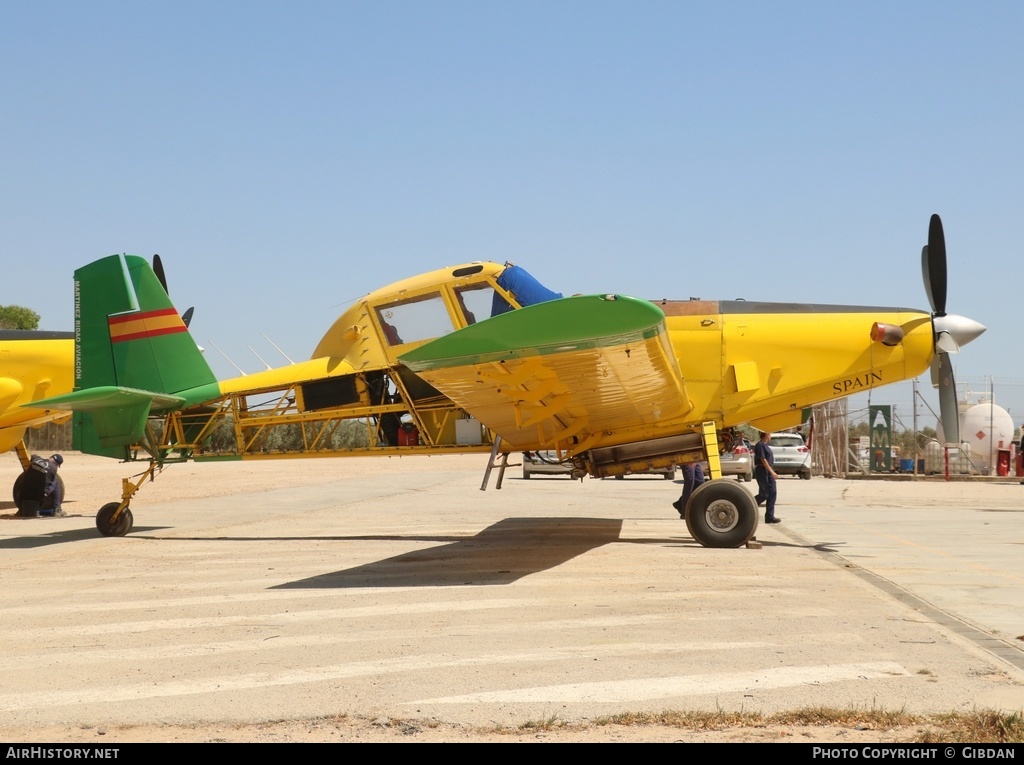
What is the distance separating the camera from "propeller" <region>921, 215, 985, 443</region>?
38.9 ft

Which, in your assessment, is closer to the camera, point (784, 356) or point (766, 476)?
point (784, 356)

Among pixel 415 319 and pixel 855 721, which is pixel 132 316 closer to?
pixel 415 319

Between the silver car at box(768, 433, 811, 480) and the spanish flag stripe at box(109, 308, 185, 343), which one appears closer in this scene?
the spanish flag stripe at box(109, 308, 185, 343)

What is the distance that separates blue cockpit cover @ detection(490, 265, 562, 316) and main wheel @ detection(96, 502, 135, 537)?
21.3 ft

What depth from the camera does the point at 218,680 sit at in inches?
217

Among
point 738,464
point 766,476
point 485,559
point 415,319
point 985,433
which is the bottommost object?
point 485,559

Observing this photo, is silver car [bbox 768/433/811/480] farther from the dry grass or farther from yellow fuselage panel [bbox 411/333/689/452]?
the dry grass

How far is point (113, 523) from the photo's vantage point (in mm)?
14094

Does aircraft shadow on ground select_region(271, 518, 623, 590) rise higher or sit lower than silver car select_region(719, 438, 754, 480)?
lower

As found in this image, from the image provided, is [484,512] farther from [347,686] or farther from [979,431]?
[979,431]

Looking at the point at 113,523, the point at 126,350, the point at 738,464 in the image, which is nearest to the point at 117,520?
the point at 113,523

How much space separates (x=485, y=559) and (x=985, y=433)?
36717mm

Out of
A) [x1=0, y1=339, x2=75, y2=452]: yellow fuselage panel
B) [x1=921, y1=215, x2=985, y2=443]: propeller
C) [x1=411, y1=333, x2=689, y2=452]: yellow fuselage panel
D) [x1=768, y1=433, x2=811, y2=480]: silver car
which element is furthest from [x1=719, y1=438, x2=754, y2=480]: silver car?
[x1=0, y1=339, x2=75, y2=452]: yellow fuselage panel

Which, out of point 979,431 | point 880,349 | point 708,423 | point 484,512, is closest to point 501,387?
point 708,423
